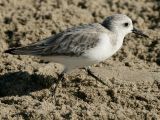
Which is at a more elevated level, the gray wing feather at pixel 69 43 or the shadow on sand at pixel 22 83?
the gray wing feather at pixel 69 43

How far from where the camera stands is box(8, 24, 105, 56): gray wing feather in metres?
7.30

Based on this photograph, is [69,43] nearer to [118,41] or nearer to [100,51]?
[100,51]

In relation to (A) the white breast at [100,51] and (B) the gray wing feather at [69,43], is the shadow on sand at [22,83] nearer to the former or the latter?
(B) the gray wing feather at [69,43]

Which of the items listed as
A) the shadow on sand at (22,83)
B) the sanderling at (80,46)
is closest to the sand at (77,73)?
the shadow on sand at (22,83)

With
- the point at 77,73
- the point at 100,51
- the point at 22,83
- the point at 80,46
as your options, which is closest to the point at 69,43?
the point at 80,46

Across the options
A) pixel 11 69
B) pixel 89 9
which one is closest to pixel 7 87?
pixel 11 69

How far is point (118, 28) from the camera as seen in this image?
25.3 ft

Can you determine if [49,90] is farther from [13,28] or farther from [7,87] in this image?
[13,28]

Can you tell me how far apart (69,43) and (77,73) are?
69 centimetres

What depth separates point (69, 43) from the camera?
291 inches

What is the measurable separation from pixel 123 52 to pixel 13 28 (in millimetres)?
1997

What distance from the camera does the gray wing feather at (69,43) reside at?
24.0 feet

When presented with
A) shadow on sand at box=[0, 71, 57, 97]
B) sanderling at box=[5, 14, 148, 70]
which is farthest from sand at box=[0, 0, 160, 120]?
sanderling at box=[5, 14, 148, 70]

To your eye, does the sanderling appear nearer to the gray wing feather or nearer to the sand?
the gray wing feather
